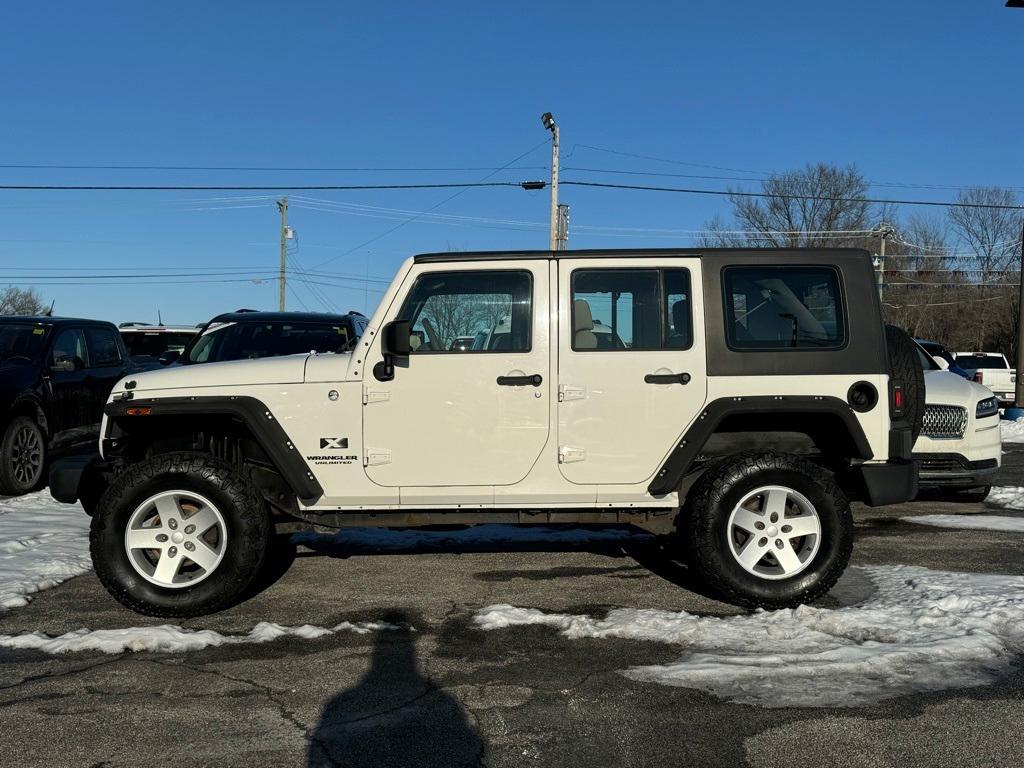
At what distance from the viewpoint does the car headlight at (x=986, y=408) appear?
28.5 feet

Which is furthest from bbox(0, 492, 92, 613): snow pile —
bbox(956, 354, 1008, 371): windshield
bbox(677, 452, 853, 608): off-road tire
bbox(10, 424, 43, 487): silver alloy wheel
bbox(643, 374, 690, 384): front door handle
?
bbox(956, 354, 1008, 371): windshield

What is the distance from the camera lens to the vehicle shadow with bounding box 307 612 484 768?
347cm

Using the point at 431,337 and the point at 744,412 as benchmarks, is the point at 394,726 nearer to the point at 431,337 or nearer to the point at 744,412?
the point at 431,337

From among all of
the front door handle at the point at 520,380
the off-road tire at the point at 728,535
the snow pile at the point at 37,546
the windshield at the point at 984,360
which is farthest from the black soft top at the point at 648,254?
the windshield at the point at 984,360

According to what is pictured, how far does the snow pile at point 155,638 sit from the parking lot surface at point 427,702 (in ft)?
0.22

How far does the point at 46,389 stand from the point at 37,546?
140 inches

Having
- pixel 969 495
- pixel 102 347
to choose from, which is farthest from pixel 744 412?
pixel 102 347

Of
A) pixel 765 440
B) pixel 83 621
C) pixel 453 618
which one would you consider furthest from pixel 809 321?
pixel 83 621

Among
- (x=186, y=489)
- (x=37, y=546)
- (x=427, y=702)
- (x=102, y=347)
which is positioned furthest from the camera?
(x=102, y=347)

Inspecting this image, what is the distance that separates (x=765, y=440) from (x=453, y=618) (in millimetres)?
2136

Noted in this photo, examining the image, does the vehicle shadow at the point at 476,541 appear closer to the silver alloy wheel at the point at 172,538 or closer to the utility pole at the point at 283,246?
the silver alloy wheel at the point at 172,538

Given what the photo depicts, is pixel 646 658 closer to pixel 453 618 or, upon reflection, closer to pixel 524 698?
pixel 524 698

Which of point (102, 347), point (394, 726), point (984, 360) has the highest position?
point (984, 360)

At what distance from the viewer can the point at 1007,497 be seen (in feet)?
32.0
